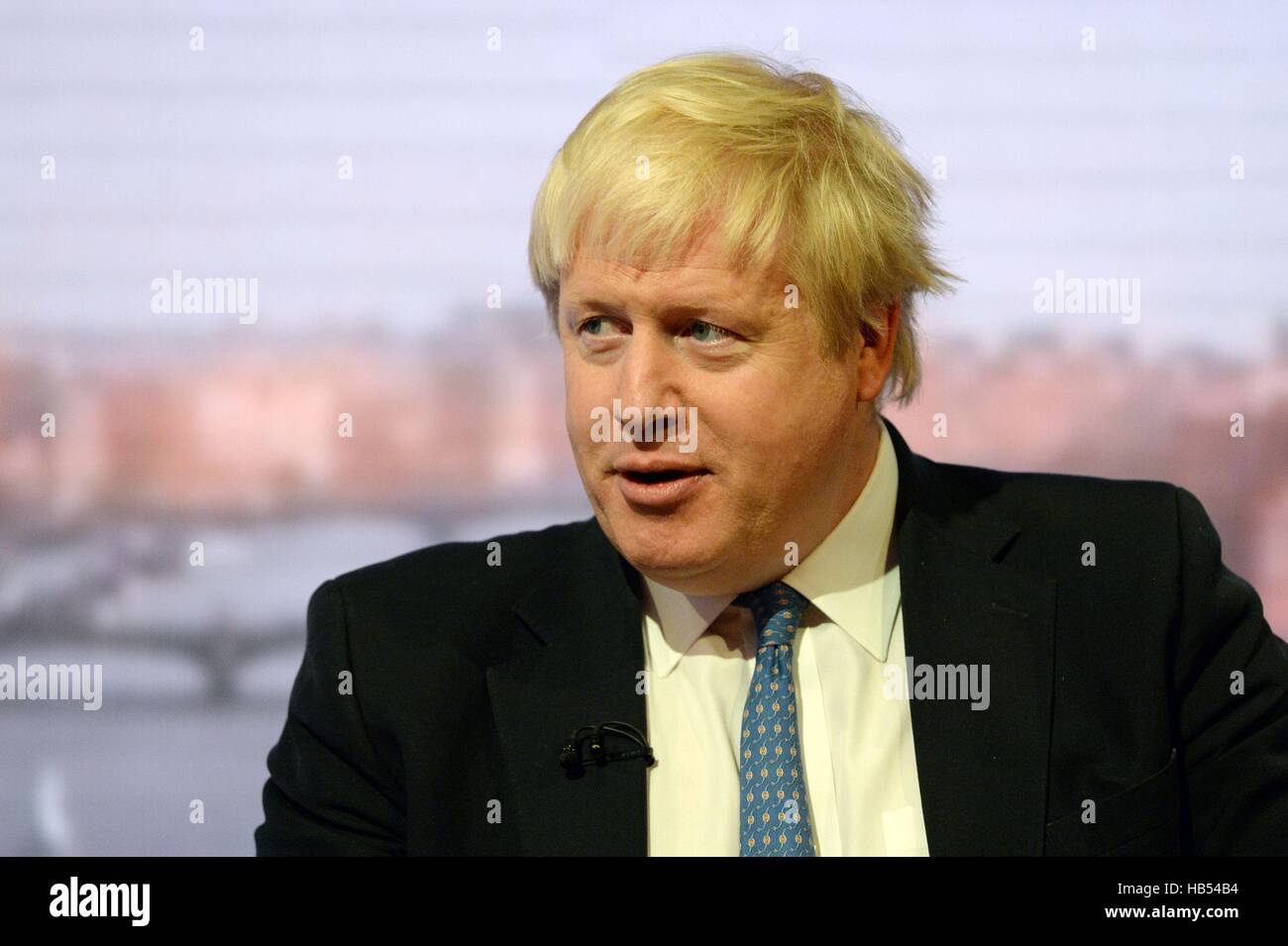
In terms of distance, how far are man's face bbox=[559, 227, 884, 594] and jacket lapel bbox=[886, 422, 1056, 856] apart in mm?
281

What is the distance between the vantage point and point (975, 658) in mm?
Answer: 2193

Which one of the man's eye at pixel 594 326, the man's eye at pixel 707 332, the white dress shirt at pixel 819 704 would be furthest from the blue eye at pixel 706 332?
the white dress shirt at pixel 819 704

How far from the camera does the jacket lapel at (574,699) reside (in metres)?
2.08

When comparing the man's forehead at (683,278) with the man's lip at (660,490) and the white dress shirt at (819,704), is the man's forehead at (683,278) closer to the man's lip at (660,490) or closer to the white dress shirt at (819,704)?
the man's lip at (660,490)

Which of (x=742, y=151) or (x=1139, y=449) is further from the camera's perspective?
(x=1139, y=449)

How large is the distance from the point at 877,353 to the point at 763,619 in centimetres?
46

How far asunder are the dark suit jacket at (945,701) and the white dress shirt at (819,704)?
4 cm

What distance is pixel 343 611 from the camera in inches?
89.4

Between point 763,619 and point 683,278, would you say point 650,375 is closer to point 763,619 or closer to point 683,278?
point 683,278

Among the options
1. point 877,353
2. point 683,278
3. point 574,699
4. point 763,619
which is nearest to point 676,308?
point 683,278

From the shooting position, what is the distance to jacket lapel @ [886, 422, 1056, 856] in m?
2.08

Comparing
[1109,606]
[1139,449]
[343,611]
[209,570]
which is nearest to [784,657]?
[1109,606]

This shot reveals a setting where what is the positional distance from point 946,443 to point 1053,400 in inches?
8.8
